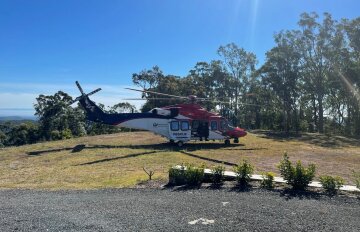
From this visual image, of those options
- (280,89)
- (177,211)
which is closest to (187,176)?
(177,211)

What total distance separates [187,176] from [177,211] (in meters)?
2.67

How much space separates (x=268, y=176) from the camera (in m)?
9.24

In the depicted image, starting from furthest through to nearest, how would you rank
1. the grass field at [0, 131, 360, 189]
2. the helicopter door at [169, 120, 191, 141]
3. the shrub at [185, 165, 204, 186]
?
1. the helicopter door at [169, 120, 191, 141]
2. the grass field at [0, 131, 360, 189]
3. the shrub at [185, 165, 204, 186]

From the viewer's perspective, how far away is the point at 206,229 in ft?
20.3

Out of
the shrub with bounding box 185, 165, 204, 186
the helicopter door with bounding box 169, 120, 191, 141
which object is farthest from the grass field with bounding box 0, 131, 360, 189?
the shrub with bounding box 185, 165, 204, 186

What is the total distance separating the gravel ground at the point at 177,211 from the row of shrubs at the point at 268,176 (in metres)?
0.46

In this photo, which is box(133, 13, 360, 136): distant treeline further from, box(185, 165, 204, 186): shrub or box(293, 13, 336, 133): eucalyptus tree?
box(185, 165, 204, 186): shrub

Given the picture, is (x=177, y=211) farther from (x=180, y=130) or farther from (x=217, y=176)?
(x=180, y=130)

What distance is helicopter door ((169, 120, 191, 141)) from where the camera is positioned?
21.6m

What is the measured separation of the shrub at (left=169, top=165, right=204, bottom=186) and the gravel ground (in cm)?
71

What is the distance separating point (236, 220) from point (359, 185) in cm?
381

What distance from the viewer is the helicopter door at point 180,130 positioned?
Result: 21641mm

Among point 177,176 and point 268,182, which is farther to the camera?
point 177,176

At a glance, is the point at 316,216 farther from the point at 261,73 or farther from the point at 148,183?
the point at 261,73
